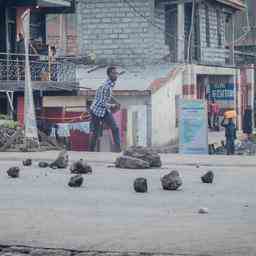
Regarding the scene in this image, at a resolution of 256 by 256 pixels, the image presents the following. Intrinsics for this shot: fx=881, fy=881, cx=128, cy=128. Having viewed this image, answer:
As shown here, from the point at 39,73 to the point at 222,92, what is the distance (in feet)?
37.7

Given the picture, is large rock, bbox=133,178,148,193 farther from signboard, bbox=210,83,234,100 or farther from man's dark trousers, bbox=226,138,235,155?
signboard, bbox=210,83,234,100

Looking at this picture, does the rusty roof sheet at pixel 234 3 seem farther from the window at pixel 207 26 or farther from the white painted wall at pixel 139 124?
the white painted wall at pixel 139 124

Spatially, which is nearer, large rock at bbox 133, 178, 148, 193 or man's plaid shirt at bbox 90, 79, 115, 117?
large rock at bbox 133, 178, 148, 193

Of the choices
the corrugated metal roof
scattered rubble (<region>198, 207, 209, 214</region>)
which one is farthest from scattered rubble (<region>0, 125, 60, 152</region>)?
scattered rubble (<region>198, 207, 209, 214</region>)

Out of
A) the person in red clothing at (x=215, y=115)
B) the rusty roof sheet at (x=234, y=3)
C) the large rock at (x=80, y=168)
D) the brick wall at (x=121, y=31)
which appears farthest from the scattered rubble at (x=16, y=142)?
the rusty roof sheet at (x=234, y=3)

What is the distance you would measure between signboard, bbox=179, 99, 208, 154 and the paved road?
533 centimetres

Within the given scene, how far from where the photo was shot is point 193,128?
2188 centimetres

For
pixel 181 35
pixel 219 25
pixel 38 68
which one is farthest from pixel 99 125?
pixel 219 25

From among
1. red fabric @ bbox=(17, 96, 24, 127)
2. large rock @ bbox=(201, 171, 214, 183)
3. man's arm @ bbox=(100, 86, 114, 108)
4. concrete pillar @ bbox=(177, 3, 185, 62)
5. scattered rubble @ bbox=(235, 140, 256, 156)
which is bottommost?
scattered rubble @ bbox=(235, 140, 256, 156)

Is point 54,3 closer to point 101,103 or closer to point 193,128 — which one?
point 101,103

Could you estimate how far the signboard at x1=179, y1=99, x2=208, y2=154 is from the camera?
2172 centimetres

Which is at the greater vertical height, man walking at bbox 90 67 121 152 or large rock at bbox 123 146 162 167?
man walking at bbox 90 67 121 152

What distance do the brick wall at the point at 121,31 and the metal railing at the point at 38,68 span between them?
2.90m

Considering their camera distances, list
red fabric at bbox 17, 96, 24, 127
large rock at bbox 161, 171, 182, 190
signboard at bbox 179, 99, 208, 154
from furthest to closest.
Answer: red fabric at bbox 17, 96, 24, 127 < signboard at bbox 179, 99, 208, 154 < large rock at bbox 161, 171, 182, 190
